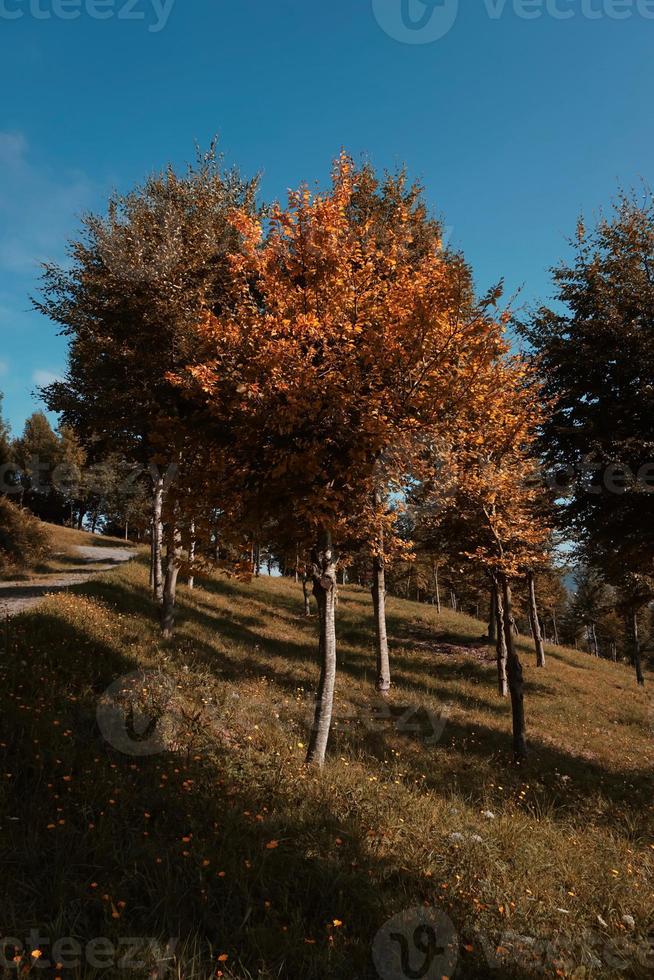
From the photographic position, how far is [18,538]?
25.7 meters

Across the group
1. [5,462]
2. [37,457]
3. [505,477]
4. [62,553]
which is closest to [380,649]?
[505,477]

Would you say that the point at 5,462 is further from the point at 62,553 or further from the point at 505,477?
the point at 505,477

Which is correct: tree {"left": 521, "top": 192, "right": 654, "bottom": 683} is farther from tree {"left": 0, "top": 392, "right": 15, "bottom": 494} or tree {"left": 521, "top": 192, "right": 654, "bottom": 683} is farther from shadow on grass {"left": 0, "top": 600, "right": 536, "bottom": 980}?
tree {"left": 0, "top": 392, "right": 15, "bottom": 494}

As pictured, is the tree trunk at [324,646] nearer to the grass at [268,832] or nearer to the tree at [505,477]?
the grass at [268,832]

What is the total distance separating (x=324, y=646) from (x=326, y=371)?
4374mm

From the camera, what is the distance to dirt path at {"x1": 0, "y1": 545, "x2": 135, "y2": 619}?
13.1 meters

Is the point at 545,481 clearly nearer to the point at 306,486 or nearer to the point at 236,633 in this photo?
the point at 306,486

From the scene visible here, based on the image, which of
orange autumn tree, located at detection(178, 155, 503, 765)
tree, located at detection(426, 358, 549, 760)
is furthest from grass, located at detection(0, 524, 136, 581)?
tree, located at detection(426, 358, 549, 760)

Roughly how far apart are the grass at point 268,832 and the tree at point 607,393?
5633 millimetres

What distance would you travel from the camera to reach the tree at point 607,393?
10805 mm

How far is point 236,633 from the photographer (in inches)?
719

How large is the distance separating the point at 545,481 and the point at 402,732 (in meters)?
7.15

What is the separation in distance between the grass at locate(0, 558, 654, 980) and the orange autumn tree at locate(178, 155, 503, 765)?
201cm

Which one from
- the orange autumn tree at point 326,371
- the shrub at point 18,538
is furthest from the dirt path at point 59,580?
the orange autumn tree at point 326,371
